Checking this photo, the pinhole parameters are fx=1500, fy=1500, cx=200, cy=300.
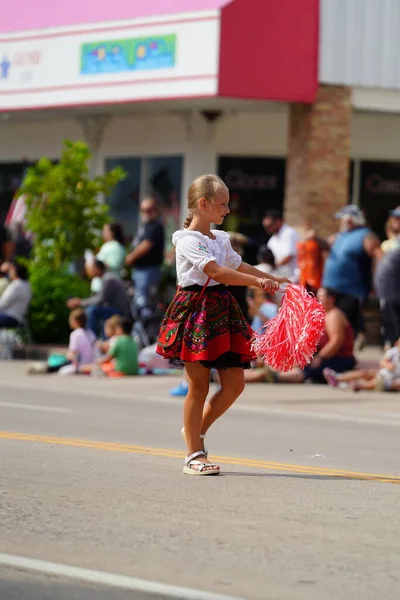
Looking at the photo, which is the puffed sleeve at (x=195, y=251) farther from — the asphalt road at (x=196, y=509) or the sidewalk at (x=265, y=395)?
the sidewalk at (x=265, y=395)

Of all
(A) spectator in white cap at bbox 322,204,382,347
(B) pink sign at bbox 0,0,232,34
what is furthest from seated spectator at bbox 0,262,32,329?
(A) spectator in white cap at bbox 322,204,382,347

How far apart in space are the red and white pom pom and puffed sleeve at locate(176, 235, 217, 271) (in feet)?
1.98

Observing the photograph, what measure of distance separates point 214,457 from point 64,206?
12.3 meters

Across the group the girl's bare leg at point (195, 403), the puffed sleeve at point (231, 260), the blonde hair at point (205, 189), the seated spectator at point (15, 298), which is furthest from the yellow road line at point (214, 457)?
the seated spectator at point (15, 298)

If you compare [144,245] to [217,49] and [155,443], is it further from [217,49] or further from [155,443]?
[155,443]

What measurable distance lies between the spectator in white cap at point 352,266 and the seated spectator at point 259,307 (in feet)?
2.36

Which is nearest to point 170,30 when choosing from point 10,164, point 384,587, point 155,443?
point 10,164

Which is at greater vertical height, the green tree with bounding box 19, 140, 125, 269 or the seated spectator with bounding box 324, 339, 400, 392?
the green tree with bounding box 19, 140, 125, 269

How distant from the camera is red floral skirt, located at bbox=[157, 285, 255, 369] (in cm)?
877

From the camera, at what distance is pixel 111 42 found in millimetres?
23109

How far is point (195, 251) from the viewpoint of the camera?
8.78 metres

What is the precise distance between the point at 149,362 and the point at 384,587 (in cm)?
1320

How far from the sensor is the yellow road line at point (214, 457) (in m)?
9.45

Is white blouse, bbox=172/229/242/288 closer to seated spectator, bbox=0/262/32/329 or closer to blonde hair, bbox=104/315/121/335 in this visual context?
blonde hair, bbox=104/315/121/335
